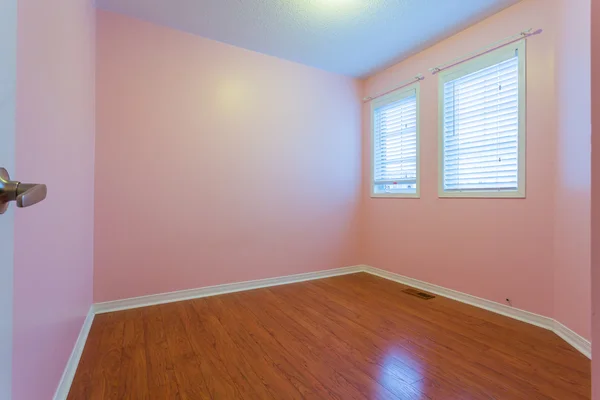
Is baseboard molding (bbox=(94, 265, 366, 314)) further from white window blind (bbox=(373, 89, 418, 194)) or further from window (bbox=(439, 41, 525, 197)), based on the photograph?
window (bbox=(439, 41, 525, 197))

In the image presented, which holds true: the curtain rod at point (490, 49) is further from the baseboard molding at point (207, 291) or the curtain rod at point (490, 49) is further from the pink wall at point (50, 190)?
the pink wall at point (50, 190)

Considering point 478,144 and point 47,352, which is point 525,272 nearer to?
point 478,144

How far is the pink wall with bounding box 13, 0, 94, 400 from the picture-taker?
90cm

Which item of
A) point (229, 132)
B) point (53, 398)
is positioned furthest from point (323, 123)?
point (53, 398)

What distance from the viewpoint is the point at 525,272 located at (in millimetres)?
2293

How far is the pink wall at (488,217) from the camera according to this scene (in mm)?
2182

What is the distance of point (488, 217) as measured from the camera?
2.54 meters

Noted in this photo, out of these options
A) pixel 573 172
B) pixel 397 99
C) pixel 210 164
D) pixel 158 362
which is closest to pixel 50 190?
pixel 158 362

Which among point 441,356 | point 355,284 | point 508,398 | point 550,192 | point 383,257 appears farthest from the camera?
point 383,257

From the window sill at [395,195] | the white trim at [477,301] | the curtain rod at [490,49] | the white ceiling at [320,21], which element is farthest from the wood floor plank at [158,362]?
the curtain rod at [490,49]

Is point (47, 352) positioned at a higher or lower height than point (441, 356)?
higher

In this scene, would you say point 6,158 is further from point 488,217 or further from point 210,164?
point 488,217

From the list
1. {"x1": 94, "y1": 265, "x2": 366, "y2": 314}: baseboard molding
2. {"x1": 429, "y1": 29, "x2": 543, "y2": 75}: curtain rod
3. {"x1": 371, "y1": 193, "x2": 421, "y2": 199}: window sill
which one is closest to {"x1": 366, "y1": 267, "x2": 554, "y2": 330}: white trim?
{"x1": 94, "y1": 265, "x2": 366, "y2": 314}: baseboard molding

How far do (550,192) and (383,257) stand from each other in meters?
1.88
